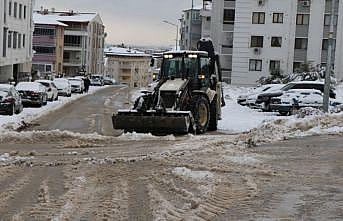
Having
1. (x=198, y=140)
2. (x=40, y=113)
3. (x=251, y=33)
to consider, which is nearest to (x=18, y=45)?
(x=251, y=33)

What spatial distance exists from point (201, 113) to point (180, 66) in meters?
1.76

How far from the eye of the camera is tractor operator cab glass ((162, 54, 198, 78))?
22.2 meters

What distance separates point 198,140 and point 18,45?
46.9 m

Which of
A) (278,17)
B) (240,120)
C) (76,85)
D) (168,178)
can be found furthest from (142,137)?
(76,85)

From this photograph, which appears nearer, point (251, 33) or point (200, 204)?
point (200, 204)

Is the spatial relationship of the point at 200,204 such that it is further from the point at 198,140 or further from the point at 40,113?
the point at 40,113

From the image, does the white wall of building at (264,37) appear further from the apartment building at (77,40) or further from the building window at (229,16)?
the apartment building at (77,40)

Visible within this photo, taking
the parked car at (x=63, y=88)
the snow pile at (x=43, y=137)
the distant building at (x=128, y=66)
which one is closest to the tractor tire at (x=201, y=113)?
the snow pile at (x=43, y=137)

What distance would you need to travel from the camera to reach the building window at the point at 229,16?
65562mm

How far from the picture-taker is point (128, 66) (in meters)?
162

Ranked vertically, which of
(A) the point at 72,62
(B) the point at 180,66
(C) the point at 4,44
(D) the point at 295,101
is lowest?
(D) the point at 295,101

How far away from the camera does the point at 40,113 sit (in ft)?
102

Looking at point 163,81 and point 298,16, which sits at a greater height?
point 298,16

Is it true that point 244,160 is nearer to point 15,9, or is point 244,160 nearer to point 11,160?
point 11,160
